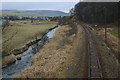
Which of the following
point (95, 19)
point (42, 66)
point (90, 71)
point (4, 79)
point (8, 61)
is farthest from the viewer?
point (95, 19)

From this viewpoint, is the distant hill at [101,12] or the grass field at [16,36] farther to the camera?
the distant hill at [101,12]

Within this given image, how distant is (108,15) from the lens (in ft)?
333

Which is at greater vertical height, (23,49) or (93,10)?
(93,10)

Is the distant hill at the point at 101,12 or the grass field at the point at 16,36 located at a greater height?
the distant hill at the point at 101,12

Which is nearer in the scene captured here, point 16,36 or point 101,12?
point 16,36

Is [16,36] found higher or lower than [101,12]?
lower

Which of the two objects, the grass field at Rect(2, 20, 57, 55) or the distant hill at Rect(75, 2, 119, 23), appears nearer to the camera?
the grass field at Rect(2, 20, 57, 55)

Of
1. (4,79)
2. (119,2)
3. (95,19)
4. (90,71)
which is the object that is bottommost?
(4,79)

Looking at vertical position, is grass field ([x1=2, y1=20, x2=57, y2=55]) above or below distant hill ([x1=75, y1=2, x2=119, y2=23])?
below

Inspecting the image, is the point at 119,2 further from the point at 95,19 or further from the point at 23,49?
the point at 23,49

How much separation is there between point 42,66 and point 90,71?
372 inches

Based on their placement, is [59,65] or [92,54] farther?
[92,54]

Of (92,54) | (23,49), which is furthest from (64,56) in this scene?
(23,49)

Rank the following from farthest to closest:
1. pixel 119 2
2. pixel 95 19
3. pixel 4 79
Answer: pixel 95 19 < pixel 119 2 < pixel 4 79
